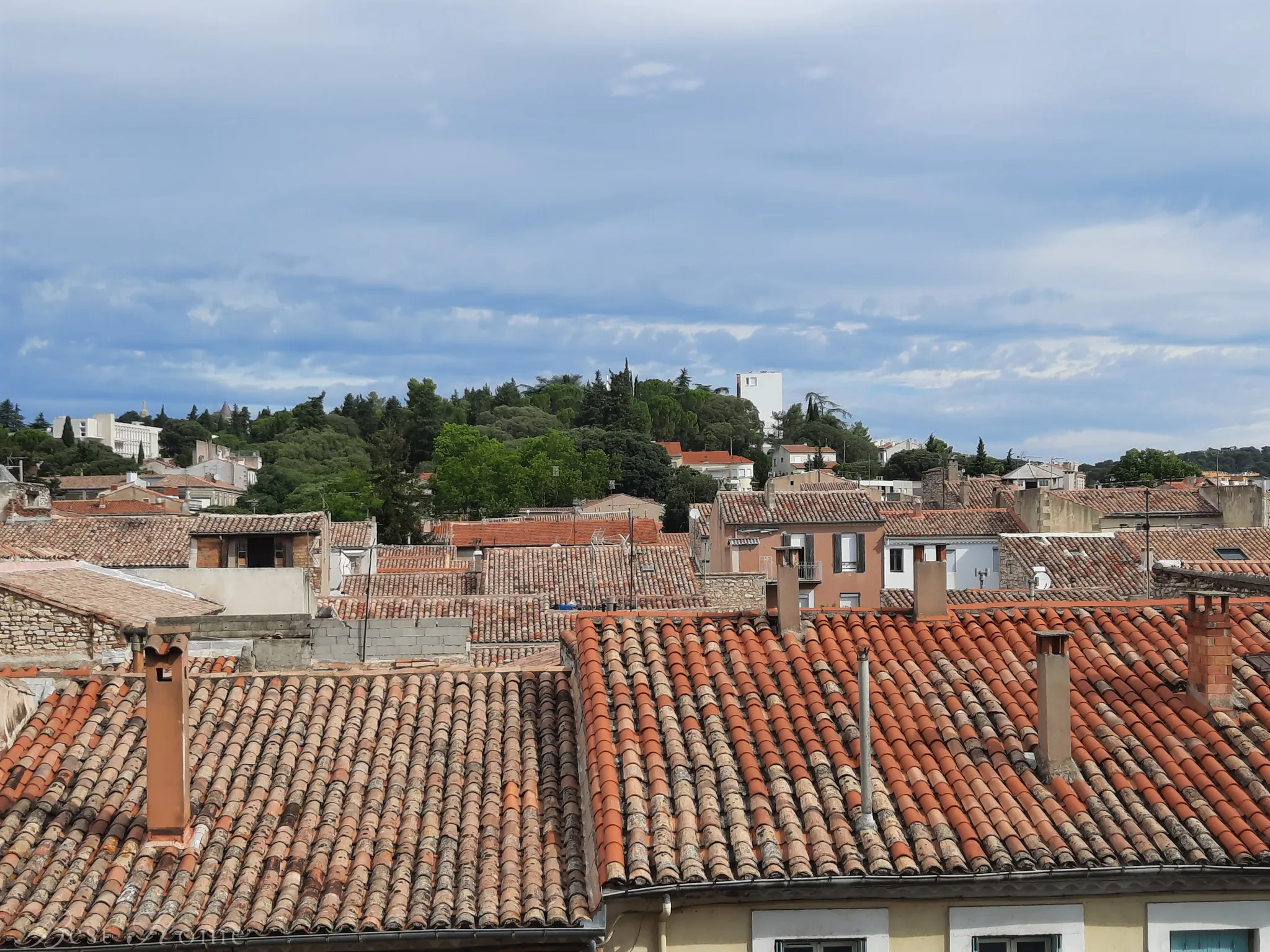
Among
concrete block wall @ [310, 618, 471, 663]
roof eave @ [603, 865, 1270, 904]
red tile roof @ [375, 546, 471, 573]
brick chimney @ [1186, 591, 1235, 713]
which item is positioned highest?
brick chimney @ [1186, 591, 1235, 713]

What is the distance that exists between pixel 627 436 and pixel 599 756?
108990 mm

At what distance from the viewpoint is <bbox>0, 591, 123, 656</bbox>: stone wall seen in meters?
15.9

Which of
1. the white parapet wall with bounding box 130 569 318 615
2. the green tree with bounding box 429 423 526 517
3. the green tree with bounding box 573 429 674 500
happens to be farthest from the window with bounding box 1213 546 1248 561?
the green tree with bounding box 573 429 674 500

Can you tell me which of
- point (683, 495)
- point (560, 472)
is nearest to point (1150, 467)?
point (683, 495)

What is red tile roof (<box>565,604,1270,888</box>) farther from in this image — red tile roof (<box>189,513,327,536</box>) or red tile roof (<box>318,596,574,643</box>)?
red tile roof (<box>189,513,327,536</box>)

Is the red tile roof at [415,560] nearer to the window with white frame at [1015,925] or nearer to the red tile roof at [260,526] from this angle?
the red tile roof at [260,526]

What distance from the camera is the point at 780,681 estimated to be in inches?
416

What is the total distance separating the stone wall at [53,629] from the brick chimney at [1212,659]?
42.3 ft

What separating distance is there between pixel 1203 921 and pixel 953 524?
44706mm

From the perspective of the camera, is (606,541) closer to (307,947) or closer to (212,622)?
(212,622)

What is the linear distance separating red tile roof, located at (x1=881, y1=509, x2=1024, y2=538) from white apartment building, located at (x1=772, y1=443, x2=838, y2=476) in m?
93.4

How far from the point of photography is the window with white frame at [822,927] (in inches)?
337

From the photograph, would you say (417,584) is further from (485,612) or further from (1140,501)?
(1140,501)

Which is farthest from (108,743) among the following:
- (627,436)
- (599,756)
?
(627,436)
